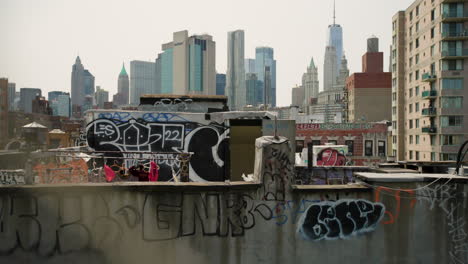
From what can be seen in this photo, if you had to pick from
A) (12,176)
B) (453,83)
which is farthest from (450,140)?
(12,176)

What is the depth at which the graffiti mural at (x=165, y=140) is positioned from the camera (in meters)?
16.3

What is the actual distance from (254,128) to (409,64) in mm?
72130

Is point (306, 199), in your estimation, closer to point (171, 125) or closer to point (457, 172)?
point (457, 172)

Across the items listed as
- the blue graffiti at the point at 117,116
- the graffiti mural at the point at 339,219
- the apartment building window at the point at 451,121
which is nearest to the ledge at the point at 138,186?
the graffiti mural at the point at 339,219

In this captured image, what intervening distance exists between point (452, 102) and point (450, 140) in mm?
6662

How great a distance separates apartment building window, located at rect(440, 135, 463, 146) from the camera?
198ft

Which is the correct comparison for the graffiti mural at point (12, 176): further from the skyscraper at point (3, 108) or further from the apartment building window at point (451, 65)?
the skyscraper at point (3, 108)

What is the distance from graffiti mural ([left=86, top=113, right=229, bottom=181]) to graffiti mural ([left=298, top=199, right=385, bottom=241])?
8.75m

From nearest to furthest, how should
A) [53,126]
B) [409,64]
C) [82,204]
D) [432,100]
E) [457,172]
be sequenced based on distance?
[82,204], [457,172], [432,100], [409,64], [53,126]

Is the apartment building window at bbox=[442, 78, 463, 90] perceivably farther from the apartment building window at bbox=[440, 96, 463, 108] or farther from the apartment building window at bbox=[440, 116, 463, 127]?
the apartment building window at bbox=[440, 116, 463, 127]

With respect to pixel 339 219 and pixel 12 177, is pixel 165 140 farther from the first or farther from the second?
pixel 339 219

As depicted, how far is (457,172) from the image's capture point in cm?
941

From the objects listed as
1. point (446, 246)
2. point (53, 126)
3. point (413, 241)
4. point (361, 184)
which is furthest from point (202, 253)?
point (53, 126)

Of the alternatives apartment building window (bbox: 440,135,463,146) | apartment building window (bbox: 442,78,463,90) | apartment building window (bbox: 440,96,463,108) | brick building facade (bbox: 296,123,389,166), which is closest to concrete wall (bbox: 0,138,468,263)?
brick building facade (bbox: 296,123,389,166)
